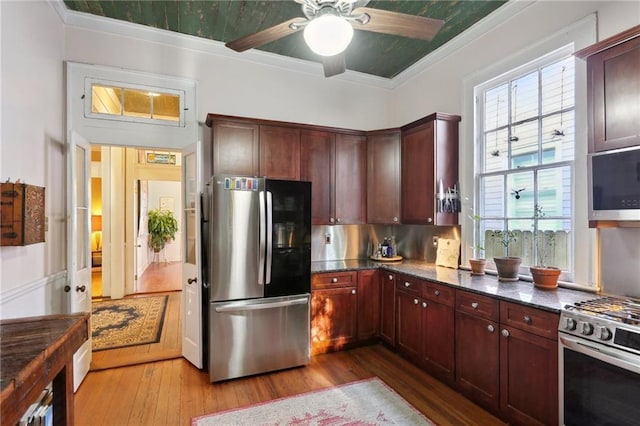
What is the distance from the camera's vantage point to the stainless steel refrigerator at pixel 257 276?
9.56 ft

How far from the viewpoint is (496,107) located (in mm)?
3168

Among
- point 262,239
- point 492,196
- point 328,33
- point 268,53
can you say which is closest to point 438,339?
point 492,196

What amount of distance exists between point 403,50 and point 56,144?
142 inches

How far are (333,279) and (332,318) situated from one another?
0.42 metres

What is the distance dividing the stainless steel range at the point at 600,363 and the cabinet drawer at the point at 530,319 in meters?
0.06

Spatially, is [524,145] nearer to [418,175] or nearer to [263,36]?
[418,175]

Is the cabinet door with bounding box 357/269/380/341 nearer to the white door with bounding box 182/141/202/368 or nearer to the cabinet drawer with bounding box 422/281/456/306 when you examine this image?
the cabinet drawer with bounding box 422/281/456/306

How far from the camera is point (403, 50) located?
3.71 meters

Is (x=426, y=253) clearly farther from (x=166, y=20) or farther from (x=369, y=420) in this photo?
(x=166, y=20)

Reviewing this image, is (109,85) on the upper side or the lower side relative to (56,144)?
upper

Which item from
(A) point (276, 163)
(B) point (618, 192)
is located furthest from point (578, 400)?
(A) point (276, 163)

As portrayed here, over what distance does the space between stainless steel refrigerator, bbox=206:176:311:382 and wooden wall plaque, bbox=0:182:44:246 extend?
3.95 ft

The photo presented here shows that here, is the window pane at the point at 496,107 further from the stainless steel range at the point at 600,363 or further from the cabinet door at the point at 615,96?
the stainless steel range at the point at 600,363

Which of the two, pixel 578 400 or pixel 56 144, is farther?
pixel 56 144
